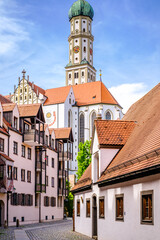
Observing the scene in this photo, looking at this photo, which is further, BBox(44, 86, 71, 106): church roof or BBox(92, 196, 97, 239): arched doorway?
BBox(44, 86, 71, 106): church roof

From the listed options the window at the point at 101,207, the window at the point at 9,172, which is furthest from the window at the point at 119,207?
the window at the point at 9,172

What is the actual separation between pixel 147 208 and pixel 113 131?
23.3ft

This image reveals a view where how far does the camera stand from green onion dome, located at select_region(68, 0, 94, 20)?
450 ft

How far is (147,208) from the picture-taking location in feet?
43.2

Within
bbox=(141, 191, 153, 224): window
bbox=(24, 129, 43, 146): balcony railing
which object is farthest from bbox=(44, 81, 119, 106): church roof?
bbox=(141, 191, 153, 224): window

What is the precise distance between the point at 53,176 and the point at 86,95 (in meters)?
56.5

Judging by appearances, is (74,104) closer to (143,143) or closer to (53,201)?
(53,201)

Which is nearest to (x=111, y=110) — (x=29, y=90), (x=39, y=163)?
(x=29, y=90)

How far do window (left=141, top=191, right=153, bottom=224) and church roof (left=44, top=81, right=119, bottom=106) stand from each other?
286 feet

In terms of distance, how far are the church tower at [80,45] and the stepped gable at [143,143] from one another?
350ft

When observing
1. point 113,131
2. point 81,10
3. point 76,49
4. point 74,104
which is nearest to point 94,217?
point 113,131

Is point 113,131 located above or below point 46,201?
above

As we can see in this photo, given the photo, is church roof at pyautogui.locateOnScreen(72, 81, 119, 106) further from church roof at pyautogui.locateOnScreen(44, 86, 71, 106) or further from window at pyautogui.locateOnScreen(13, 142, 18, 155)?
window at pyautogui.locateOnScreen(13, 142, 18, 155)

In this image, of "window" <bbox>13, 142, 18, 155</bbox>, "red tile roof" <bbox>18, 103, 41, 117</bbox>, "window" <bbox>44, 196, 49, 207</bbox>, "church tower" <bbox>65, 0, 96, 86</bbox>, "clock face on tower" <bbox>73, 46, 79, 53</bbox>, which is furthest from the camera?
"clock face on tower" <bbox>73, 46, 79, 53</bbox>
